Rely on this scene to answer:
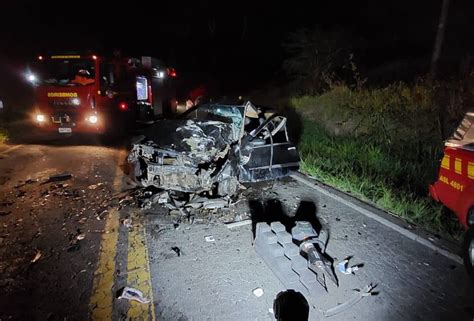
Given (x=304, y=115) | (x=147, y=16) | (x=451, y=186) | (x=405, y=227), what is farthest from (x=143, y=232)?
(x=147, y=16)

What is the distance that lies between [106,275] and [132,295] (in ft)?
1.49

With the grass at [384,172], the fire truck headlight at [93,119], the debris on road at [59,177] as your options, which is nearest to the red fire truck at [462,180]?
the grass at [384,172]

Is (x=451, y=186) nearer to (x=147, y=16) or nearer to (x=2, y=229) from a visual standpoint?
(x=2, y=229)

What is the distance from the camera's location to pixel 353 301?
267 cm

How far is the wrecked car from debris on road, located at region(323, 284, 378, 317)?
253cm

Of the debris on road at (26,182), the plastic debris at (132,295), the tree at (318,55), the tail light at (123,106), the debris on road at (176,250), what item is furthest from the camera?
the tree at (318,55)

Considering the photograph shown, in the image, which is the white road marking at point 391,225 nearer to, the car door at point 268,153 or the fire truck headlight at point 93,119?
the car door at point 268,153

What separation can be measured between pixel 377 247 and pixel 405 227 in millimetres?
713

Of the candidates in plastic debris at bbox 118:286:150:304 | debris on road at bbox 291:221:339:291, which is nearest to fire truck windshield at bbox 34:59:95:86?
plastic debris at bbox 118:286:150:304

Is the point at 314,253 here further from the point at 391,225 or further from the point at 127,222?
the point at 127,222

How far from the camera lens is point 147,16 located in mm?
32156

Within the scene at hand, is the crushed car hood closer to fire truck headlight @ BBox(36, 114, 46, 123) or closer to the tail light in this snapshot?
the tail light

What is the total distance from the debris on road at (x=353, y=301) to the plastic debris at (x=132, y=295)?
4.85 feet

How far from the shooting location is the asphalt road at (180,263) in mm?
2572
